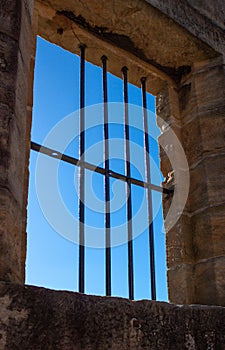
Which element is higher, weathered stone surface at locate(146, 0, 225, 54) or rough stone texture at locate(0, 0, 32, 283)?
weathered stone surface at locate(146, 0, 225, 54)

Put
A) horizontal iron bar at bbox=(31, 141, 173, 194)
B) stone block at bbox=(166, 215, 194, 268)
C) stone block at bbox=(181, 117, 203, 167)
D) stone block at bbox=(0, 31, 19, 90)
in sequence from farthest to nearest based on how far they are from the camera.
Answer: stone block at bbox=(181, 117, 203, 167)
stone block at bbox=(166, 215, 194, 268)
horizontal iron bar at bbox=(31, 141, 173, 194)
stone block at bbox=(0, 31, 19, 90)

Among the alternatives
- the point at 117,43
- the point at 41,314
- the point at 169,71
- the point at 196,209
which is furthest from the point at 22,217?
the point at 169,71

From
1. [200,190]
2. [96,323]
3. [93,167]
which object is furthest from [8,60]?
[200,190]

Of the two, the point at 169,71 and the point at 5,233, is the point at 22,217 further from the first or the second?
the point at 169,71

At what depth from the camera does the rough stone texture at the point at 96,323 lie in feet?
Result: 4.54

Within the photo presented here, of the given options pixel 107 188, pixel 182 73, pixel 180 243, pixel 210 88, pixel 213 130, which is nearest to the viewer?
pixel 107 188

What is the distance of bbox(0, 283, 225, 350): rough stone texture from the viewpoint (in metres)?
Result: 1.38

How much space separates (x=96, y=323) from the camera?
1.53m

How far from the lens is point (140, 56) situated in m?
2.75

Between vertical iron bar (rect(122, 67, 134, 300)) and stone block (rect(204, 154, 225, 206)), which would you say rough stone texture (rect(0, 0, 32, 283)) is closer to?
vertical iron bar (rect(122, 67, 134, 300))

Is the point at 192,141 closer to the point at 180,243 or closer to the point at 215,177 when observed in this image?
the point at 215,177

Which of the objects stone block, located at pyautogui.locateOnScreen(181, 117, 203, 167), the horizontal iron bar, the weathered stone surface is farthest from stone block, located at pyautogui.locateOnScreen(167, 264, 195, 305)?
the weathered stone surface

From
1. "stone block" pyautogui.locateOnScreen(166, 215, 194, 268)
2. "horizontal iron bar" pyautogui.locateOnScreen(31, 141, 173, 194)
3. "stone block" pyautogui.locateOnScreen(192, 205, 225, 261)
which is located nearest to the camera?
"horizontal iron bar" pyautogui.locateOnScreen(31, 141, 173, 194)

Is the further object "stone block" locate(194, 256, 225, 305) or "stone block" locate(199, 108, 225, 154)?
"stone block" locate(199, 108, 225, 154)
